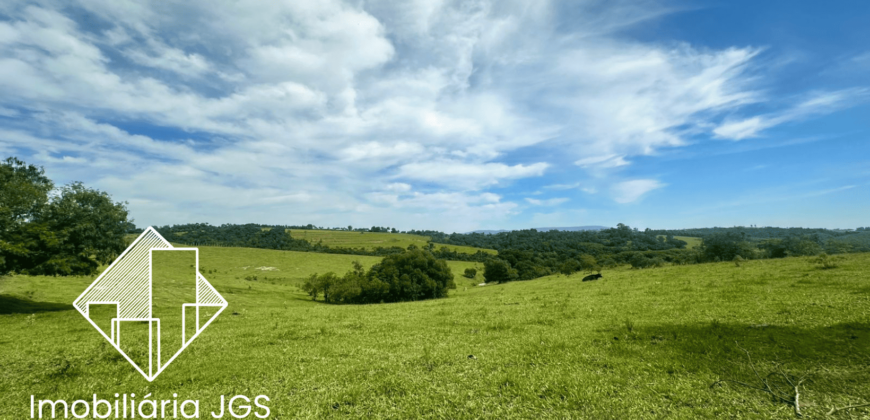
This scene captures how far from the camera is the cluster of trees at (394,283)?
47.9 m

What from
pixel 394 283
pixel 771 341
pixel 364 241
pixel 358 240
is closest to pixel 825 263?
pixel 771 341

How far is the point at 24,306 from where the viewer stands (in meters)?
23.9

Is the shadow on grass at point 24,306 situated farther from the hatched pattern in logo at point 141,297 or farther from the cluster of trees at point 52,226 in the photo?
the hatched pattern in logo at point 141,297

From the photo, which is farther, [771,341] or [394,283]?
[394,283]

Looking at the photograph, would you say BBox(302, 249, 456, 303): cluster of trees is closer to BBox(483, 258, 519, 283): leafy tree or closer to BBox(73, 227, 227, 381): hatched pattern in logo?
BBox(483, 258, 519, 283): leafy tree

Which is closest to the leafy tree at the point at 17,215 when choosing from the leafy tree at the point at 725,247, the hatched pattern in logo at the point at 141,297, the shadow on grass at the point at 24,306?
the shadow on grass at the point at 24,306

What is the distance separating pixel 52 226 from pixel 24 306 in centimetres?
626

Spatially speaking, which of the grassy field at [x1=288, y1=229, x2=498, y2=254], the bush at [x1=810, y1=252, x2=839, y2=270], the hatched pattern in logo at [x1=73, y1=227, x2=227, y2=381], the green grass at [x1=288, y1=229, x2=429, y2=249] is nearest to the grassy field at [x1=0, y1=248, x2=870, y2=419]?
the hatched pattern in logo at [x1=73, y1=227, x2=227, y2=381]

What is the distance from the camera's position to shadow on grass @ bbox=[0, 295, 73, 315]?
73.8 feet

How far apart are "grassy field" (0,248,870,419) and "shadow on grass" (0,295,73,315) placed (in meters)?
4.86

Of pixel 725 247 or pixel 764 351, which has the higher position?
pixel 725 247

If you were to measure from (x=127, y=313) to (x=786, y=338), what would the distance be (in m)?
21.5

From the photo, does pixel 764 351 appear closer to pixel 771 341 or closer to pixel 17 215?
pixel 771 341

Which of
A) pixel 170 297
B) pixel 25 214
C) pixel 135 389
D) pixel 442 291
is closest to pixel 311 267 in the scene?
pixel 442 291
